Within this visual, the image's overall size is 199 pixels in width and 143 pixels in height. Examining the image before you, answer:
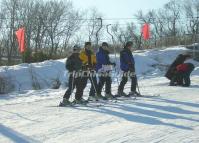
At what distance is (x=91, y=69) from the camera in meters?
14.0

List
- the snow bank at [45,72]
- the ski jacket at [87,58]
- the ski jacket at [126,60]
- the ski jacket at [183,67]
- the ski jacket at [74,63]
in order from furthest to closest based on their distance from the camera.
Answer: the snow bank at [45,72] < the ski jacket at [183,67] < the ski jacket at [126,60] < the ski jacket at [87,58] < the ski jacket at [74,63]

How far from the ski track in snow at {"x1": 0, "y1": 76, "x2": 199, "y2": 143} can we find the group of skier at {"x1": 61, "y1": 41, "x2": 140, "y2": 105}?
85cm

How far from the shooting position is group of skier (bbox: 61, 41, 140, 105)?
44.4 feet

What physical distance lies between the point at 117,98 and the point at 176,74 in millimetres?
4436

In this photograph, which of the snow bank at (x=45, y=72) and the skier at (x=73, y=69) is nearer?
the skier at (x=73, y=69)

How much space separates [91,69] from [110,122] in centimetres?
366

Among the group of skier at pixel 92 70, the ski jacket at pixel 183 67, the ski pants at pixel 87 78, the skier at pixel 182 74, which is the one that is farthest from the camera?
the ski jacket at pixel 183 67

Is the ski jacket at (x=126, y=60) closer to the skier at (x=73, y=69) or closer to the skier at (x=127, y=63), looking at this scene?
the skier at (x=127, y=63)

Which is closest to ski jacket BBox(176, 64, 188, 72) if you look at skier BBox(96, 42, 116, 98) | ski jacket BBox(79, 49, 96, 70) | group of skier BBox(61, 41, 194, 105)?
group of skier BBox(61, 41, 194, 105)

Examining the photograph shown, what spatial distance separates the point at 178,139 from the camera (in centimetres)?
852

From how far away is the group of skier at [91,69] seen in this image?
44.4 ft

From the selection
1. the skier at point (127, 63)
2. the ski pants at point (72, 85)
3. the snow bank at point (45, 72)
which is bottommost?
the snow bank at point (45, 72)

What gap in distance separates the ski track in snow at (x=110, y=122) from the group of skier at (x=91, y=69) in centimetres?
85

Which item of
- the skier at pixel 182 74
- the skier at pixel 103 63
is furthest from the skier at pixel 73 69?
the skier at pixel 182 74
